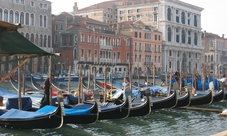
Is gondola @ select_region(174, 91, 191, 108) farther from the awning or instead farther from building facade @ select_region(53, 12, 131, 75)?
building facade @ select_region(53, 12, 131, 75)

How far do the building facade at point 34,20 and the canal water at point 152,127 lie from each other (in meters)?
15.8

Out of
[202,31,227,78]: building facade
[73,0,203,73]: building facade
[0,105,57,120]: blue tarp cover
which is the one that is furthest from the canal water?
[202,31,227,78]: building facade

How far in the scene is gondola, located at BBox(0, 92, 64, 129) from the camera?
5.82 m

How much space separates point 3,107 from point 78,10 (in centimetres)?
3149

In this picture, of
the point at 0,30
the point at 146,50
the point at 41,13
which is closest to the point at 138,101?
the point at 0,30

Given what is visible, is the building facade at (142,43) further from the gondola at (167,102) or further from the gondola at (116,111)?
the gondola at (116,111)

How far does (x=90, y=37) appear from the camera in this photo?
84.6 feet

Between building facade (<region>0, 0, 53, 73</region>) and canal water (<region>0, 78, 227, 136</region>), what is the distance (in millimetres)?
15808

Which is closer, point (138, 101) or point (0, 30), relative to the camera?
point (0, 30)

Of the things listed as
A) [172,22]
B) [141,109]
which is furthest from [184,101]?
[172,22]

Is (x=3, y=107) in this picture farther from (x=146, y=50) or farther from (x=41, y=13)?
(x=146, y=50)

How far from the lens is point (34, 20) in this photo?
24250 millimetres

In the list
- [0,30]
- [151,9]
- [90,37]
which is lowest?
[0,30]

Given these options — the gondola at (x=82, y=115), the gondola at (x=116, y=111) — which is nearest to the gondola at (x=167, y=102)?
the gondola at (x=116, y=111)
